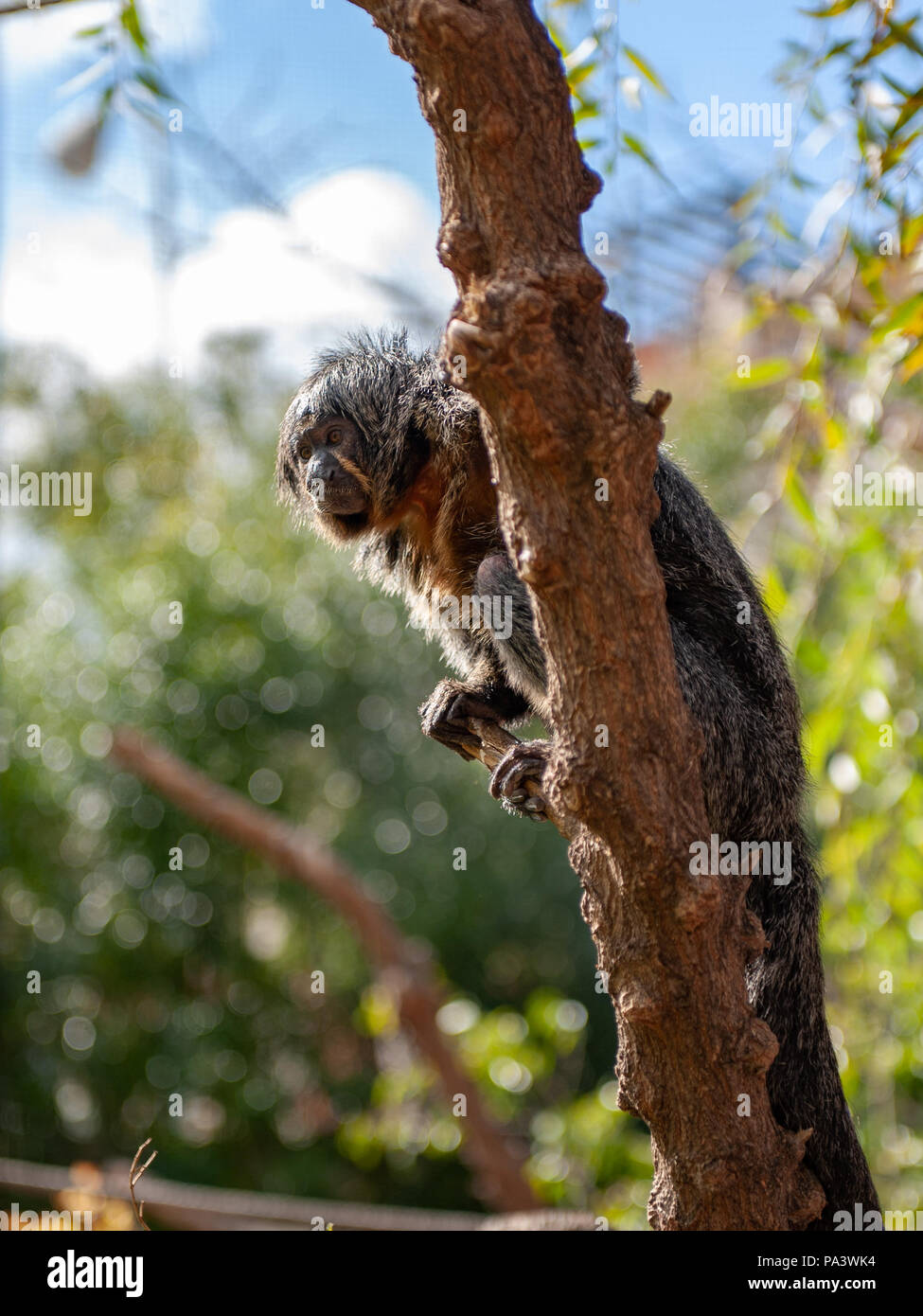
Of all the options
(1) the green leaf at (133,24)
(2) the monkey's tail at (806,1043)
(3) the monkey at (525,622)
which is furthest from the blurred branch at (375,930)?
(1) the green leaf at (133,24)

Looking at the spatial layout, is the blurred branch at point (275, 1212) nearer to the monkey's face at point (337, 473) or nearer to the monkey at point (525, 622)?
the monkey at point (525, 622)

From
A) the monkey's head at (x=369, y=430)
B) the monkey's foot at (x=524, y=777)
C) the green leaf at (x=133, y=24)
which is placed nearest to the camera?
the monkey's foot at (x=524, y=777)

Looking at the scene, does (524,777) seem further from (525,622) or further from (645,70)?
(645,70)

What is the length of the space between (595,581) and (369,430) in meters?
1.13

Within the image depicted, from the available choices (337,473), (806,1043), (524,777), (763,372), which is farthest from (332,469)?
(806,1043)

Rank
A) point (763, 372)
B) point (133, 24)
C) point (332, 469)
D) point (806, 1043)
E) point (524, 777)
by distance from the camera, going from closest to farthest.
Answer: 1. point (524, 777)
2. point (806, 1043)
3. point (133, 24)
4. point (332, 469)
5. point (763, 372)

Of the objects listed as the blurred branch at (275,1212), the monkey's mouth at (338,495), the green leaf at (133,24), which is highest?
the green leaf at (133,24)

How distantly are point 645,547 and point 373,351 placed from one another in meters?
1.26

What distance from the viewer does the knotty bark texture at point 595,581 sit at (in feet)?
4.24

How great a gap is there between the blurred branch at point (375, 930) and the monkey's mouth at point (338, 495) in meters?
1.80

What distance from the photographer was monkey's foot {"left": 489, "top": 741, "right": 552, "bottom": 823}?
1777 mm

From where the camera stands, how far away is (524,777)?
5.86 feet

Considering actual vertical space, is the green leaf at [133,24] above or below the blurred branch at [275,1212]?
above
